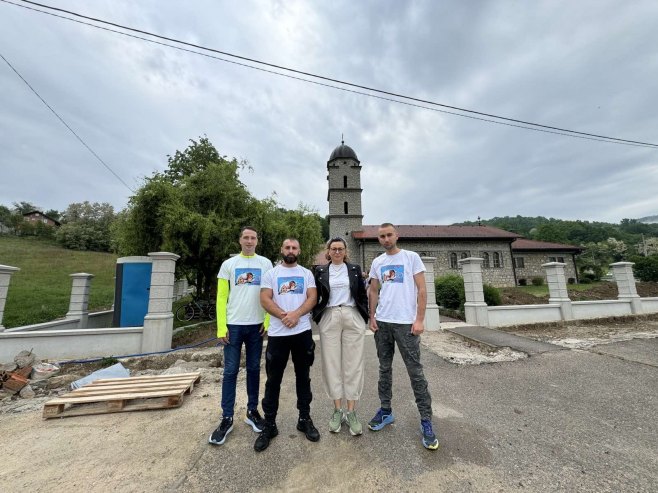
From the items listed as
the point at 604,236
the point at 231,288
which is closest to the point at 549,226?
the point at 604,236

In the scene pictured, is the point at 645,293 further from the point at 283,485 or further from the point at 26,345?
the point at 26,345

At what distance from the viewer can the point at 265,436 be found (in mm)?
2371

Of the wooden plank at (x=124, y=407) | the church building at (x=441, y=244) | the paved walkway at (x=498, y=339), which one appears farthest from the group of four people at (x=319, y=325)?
the church building at (x=441, y=244)

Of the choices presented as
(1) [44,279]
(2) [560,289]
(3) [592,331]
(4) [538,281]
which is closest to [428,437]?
(3) [592,331]

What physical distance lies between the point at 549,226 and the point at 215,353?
60.8 meters

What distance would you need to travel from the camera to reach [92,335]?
5.53 metres

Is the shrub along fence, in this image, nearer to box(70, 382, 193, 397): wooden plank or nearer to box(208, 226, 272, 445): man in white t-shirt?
box(208, 226, 272, 445): man in white t-shirt

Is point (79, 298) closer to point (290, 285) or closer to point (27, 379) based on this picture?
point (27, 379)

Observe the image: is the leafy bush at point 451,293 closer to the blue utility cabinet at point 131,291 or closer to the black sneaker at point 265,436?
the black sneaker at point 265,436

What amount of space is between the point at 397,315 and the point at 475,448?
1256 mm

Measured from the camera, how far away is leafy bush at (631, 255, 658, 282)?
749 inches

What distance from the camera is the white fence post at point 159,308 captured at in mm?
5621

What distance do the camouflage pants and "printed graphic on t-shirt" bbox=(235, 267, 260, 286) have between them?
4.30ft

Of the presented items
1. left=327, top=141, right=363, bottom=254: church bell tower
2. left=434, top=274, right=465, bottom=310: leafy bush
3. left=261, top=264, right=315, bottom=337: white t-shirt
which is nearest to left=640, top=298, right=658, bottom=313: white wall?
left=434, top=274, right=465, bottom=310: leafy bush
